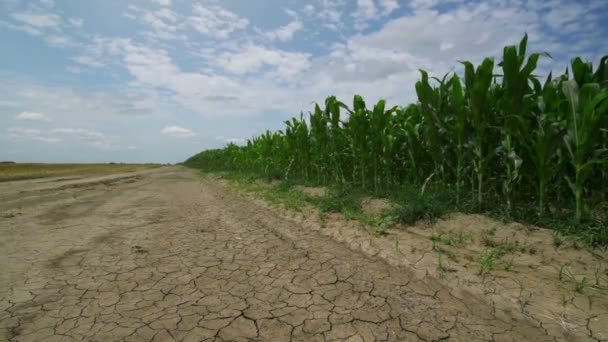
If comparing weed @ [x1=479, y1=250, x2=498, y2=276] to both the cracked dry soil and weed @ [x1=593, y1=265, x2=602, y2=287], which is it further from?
weed @ [x1=593, y1=265, x2=602, y2=287]

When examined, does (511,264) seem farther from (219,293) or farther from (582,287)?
(219,293)

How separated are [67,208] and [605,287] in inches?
247

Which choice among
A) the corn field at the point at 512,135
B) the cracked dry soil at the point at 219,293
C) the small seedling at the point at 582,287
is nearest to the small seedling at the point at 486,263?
the cracked dry soil at the point at 219,293

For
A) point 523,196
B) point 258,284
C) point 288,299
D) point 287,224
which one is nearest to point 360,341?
point 288,299

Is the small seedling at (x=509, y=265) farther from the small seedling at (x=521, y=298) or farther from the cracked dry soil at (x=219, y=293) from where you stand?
the cracked dry soil at (x=219, y=293)

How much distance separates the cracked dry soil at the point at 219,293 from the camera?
1.44 metres

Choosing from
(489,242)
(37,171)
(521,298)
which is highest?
(37,171)

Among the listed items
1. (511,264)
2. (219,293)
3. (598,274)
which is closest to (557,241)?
(598,274)

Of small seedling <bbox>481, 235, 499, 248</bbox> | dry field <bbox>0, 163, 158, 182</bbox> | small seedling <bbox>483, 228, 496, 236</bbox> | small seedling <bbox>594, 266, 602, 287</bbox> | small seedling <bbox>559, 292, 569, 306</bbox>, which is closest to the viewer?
small seedling <bbox>559, 292, 569, 306</bbox>

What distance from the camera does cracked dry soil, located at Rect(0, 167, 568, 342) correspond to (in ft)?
4.73

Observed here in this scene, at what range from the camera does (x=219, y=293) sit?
71.9 inches

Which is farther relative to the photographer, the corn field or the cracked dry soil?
the corn field

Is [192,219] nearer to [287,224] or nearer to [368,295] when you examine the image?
[287,224]

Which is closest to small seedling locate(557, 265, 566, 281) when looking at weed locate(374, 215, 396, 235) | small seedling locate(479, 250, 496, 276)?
small seedling locate(479, 250, 496, 276)
